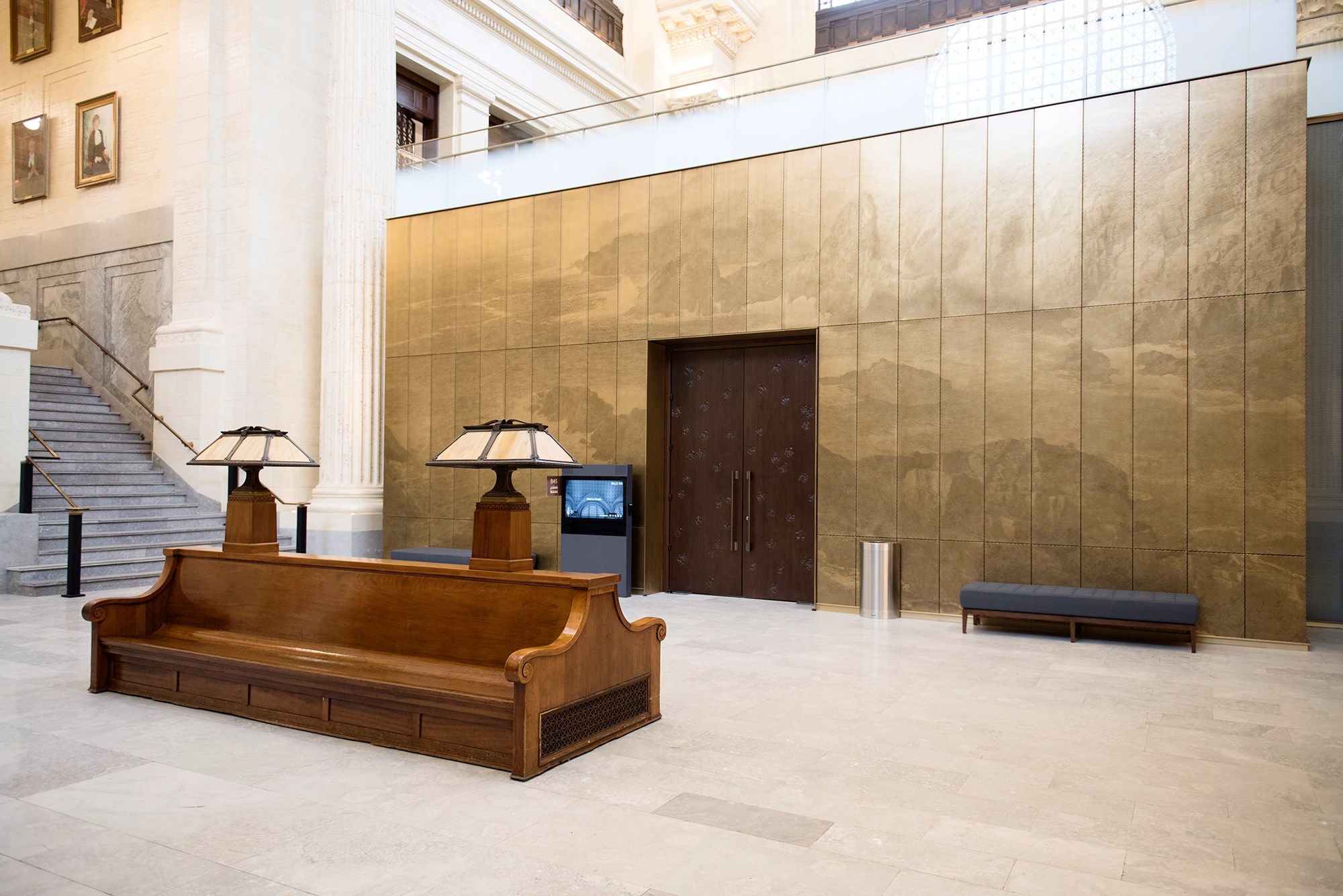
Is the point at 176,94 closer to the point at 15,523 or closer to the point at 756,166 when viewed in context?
the point at 15,523

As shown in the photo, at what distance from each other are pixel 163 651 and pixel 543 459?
107 inches

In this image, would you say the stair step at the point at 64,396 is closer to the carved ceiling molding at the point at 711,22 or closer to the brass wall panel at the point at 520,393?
the brass wall panel at the point at 520,393

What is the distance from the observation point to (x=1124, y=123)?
8727mm


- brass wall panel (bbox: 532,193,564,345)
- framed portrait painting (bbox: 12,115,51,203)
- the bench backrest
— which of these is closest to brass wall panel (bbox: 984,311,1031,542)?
brass wall panel (bbox: 532,193,564,345)

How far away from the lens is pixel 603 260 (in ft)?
37.6

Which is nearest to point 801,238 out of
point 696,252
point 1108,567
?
point 696,252

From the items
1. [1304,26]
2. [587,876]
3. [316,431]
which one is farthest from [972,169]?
[316,431]

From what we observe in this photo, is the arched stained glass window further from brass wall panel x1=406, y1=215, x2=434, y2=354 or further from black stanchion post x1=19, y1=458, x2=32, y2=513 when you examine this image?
black stanchion post x1=19, y1=458, x2=32, y2=513

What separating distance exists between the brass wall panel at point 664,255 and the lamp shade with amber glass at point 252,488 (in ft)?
18.0

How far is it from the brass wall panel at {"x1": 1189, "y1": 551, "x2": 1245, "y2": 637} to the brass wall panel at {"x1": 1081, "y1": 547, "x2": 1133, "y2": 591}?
1.66ft

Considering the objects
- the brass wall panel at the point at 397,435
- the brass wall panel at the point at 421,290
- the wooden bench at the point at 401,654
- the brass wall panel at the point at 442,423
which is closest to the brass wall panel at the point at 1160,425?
the wooden bench at the point at 401,654

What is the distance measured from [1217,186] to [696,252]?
5.30m

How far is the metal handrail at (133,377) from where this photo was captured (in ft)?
45.7

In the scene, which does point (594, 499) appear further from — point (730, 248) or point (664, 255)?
point (730, 248)
